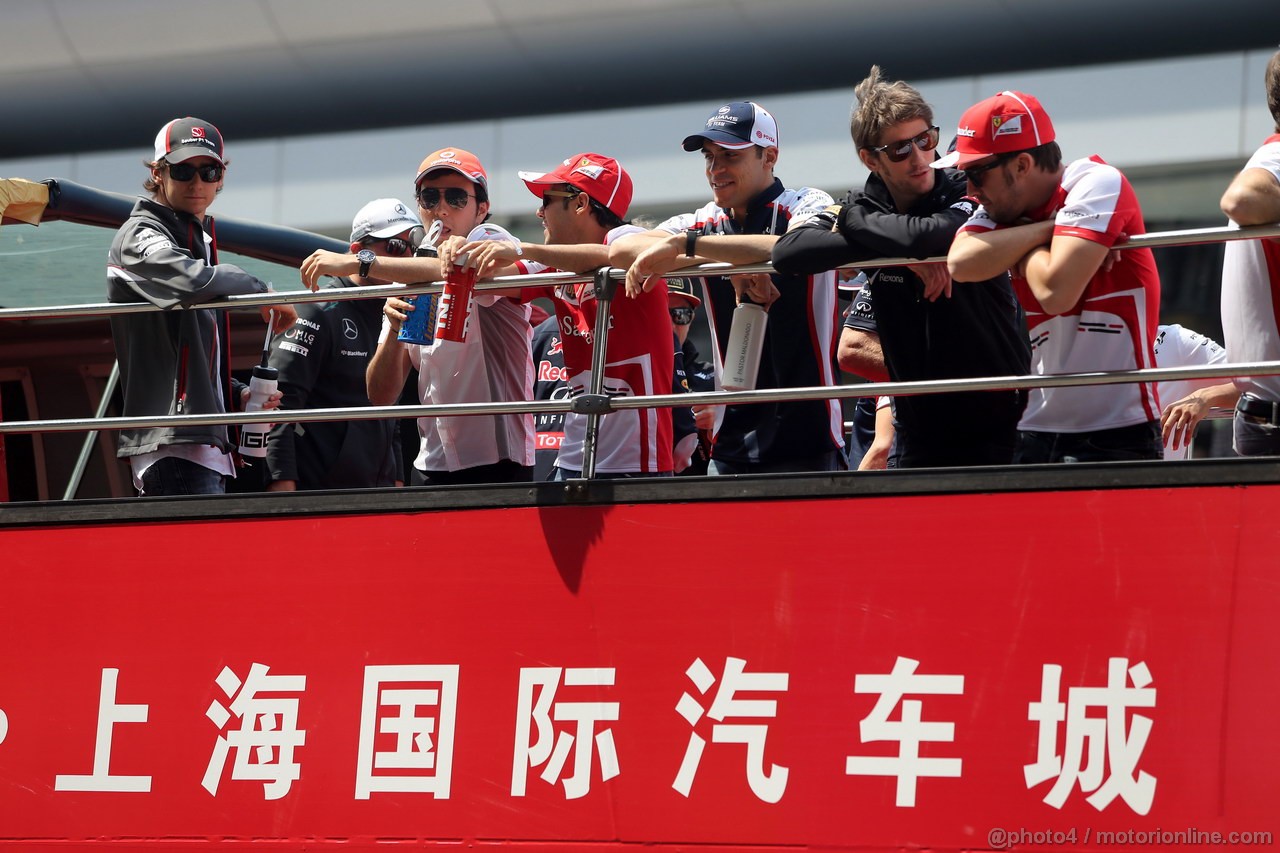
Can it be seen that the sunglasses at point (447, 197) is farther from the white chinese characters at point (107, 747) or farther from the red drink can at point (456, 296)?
the white chinese characters at point (107, 747)

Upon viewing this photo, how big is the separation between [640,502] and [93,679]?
2011 millimetres

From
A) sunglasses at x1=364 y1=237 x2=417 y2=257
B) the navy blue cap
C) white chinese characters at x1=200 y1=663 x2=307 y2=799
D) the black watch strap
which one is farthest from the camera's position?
sunglasses at x1=364 y1=237 x2=417 y2=257

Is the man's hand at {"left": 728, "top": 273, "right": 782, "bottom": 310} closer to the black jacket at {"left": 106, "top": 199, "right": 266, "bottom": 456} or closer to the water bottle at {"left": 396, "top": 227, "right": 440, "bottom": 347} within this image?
Answer: the water bottle at {"left": 396, "top": 227, "right": 440, "bottom": 347}

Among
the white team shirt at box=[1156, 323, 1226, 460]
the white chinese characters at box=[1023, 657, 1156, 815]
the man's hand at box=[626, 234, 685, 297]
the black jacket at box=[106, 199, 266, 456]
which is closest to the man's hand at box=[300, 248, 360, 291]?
the black jacket at box=[106, 199, 266, 456]

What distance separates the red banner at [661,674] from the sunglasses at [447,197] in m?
1.44

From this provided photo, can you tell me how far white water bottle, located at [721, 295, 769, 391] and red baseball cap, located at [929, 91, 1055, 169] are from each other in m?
0.79

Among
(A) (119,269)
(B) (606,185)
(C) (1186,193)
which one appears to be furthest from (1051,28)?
(A) (119,269)

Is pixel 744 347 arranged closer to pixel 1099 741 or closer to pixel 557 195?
pixel 557 195

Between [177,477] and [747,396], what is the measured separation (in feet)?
7.44

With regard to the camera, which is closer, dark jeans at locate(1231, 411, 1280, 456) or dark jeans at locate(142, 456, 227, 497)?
dark jeans at locate(1231, 411, 1280, 456)

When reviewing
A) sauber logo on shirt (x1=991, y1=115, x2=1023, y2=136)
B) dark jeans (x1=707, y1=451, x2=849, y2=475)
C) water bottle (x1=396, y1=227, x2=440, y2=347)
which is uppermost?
sauber logo on shirt (x1=991, y1=115, x2=1023, y2=136)

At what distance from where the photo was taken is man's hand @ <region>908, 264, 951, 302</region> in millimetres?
4672

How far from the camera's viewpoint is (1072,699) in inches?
170

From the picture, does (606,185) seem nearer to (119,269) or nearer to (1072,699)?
(119,269)
